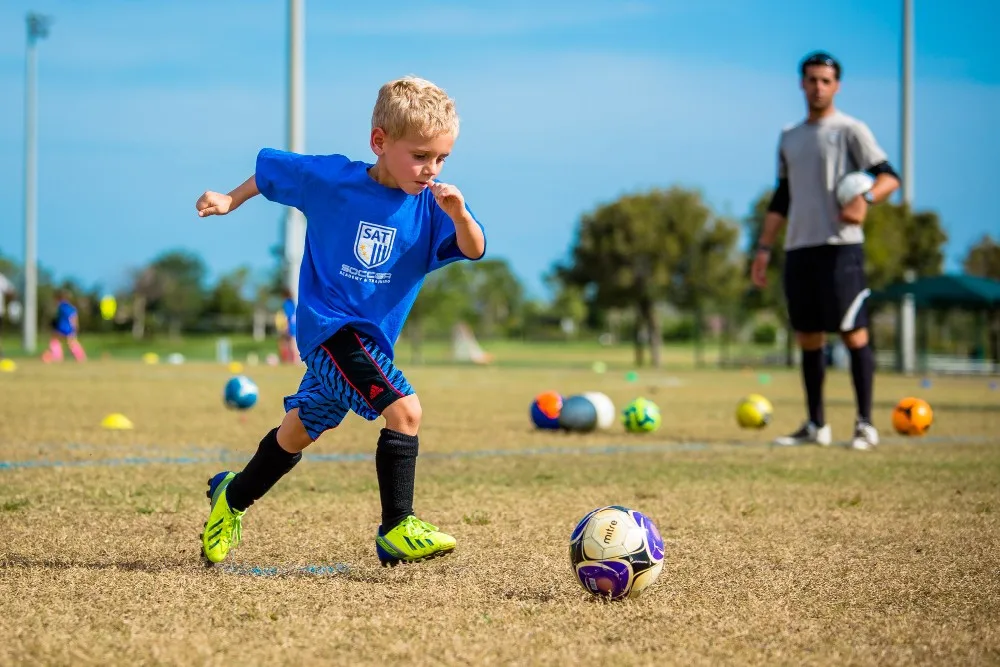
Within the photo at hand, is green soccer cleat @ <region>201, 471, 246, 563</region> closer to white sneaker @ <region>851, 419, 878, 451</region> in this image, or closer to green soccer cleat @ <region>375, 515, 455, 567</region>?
green soccer cleat @ <region>375, 515, 455, 567</region>

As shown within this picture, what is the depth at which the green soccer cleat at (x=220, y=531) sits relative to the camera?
4.46m

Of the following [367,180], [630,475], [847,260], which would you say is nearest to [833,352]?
[847,260]

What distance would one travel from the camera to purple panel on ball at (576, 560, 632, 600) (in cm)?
391

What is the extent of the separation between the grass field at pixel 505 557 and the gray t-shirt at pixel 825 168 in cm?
180

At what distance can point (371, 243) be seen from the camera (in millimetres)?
4457

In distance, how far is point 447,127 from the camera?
14.0 ft

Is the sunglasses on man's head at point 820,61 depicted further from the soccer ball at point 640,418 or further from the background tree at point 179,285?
the background tree at point 179,285

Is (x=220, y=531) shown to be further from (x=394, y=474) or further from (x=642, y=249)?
(x=642, y=249)

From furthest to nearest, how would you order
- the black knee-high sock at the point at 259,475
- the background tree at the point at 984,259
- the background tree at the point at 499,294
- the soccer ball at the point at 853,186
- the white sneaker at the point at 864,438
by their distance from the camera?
the background tree at the point at 499,294
the background tree at the point at 984,259
the white sneaker at the point at 864,438
the soccer ball at the point at 853,186
the black knee-high sock at the point at 259,475

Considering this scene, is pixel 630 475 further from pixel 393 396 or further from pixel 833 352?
pixel 833 352

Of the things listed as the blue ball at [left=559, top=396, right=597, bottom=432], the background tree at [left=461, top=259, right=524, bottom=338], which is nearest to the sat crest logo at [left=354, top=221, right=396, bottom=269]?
the blue ball at [left=559, top=396, right=597, bottom=432]

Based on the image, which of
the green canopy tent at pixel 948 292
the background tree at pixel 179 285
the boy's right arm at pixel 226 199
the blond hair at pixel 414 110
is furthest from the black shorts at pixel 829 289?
the background tree at pixel 179 285

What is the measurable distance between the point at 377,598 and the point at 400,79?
1985mm

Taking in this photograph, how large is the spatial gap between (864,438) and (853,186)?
83.0 inches
